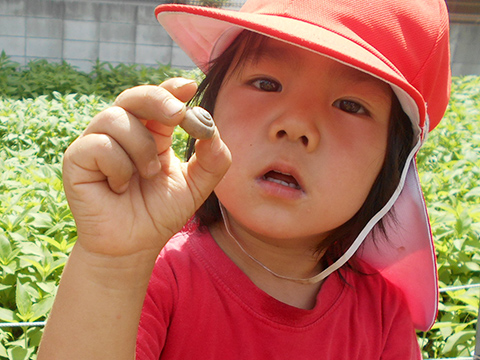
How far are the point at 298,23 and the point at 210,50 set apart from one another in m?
0.41

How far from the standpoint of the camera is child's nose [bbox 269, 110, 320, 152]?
3.91ft

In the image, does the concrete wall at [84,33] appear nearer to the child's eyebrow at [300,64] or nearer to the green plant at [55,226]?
the green plant at [55,226]

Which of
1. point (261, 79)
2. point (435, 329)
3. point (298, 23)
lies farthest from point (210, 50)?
point (435, 329)

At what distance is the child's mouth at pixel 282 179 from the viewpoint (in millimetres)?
1225

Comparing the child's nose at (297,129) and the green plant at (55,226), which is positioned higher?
the child's nose at (297,129)

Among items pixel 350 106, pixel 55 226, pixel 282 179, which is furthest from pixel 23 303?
pixel 350 106

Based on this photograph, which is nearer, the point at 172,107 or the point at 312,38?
the point at 172,107

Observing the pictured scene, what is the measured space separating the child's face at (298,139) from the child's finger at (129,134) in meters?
0.36

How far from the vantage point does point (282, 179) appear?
1.23 metres

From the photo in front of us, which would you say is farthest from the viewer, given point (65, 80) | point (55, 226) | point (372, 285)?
point (65, 80)

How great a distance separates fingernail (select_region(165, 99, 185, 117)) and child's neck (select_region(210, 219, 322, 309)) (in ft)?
1.89

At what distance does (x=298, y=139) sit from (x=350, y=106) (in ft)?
0.63

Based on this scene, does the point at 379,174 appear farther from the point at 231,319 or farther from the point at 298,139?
the point at 231,319

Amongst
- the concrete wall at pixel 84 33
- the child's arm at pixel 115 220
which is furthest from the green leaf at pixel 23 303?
the concrete wall at pixel 84 33
